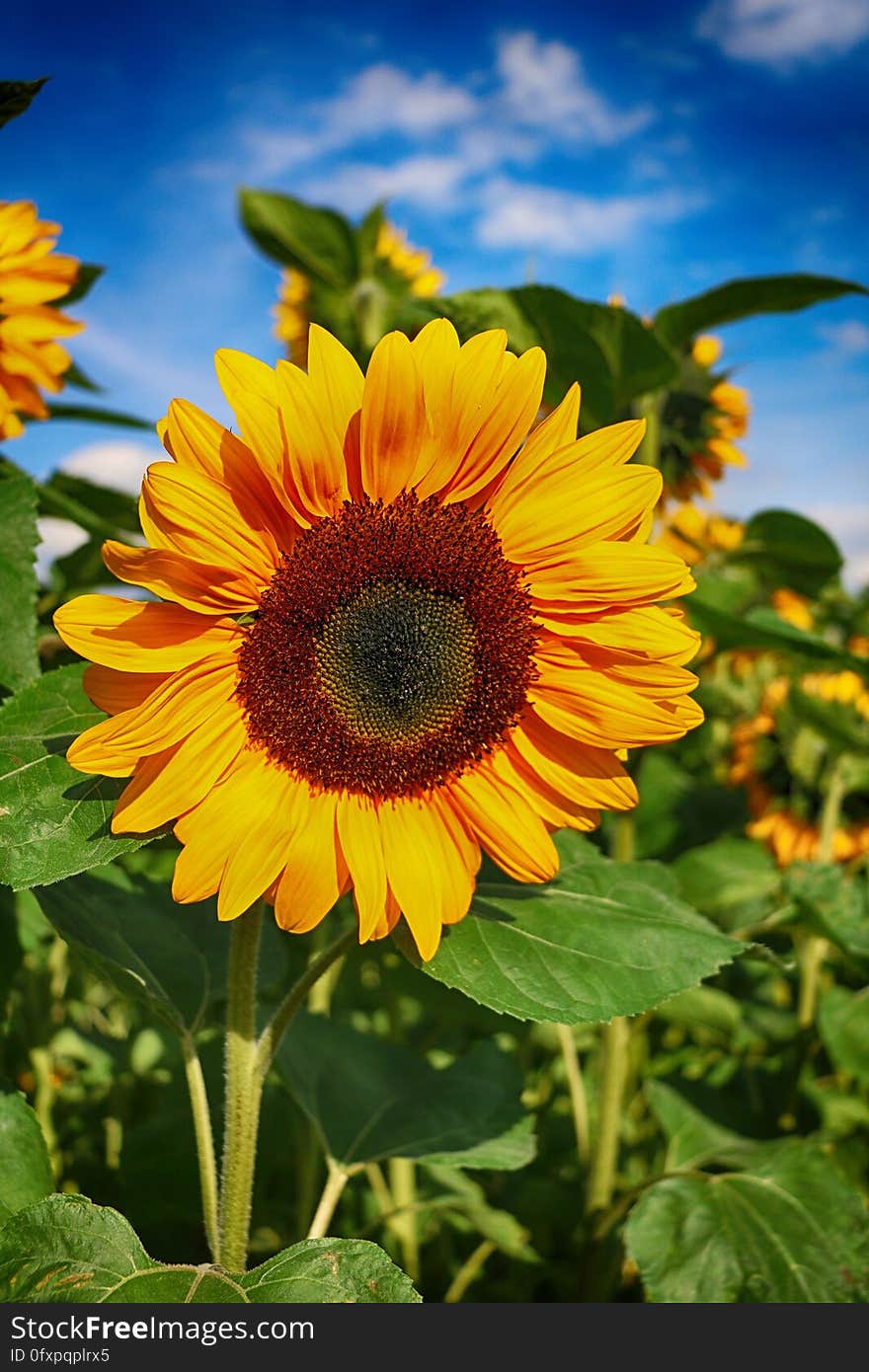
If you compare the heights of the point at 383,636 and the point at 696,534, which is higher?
the point at 696,534

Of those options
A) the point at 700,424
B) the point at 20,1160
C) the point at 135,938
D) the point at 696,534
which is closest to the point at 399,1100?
the point at 135,938

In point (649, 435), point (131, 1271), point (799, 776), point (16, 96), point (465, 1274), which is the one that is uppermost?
point (16, 96)

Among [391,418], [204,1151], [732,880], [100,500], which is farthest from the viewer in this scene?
[732,880]

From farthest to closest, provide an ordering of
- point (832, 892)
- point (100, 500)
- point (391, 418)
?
point (832, 892) → point (100, 500) → point (391, 418)

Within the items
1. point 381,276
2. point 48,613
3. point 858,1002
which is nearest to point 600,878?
point 48,613

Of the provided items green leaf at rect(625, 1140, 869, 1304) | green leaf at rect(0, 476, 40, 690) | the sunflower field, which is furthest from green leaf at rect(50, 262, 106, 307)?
green leaf at rect(625, 1140, 869, 1304)

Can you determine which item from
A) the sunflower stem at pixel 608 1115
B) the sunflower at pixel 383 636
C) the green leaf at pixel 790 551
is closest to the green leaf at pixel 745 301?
the green leaf at pixel 790 551

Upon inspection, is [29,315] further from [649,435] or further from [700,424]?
[700,424]
